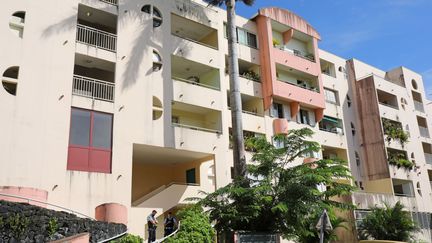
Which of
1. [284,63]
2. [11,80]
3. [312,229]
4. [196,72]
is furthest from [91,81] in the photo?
[284,63]

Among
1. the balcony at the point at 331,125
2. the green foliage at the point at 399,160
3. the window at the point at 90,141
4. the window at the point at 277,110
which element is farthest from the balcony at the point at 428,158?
the window at the point at 90,141

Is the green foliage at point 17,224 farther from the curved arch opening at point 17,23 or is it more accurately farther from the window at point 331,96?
the window at point 331,96

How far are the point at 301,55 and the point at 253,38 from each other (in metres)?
5.54

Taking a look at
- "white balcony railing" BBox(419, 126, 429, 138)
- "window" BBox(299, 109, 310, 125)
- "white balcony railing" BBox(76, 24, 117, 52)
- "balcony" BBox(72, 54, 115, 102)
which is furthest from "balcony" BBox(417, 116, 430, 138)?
"white balcony railing" BBox(76, 24, 117, 52)

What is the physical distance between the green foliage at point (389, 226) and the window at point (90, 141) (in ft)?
57.9

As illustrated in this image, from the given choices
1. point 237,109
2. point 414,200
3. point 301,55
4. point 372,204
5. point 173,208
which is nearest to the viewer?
point 237,109

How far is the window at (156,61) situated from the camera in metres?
26.5

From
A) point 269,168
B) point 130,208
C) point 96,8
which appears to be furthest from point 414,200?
point 96,8

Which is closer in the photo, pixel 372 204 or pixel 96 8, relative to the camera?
pixel 96 8

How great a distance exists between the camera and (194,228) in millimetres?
19250

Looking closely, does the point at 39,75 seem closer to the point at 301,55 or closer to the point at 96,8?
the point at 96,8

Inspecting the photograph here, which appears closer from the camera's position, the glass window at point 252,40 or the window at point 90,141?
the window at point 90,141

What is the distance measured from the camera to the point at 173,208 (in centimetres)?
2580

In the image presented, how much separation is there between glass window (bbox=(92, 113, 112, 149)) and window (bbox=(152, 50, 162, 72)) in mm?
4746
